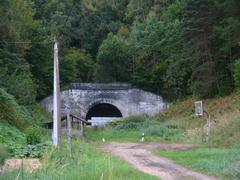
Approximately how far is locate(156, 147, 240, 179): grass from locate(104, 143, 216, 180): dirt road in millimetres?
363

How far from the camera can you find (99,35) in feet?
228

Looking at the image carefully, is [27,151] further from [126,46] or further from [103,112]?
[103,112]

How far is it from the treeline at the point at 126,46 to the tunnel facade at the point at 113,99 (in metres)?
1.33

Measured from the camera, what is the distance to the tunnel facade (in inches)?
2044

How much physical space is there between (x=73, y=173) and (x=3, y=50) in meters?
27.2

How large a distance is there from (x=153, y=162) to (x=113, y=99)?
3298 cm

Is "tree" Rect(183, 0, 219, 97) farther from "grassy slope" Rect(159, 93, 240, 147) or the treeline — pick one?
"grassy slope" Rect(159, 93, 240, 147)

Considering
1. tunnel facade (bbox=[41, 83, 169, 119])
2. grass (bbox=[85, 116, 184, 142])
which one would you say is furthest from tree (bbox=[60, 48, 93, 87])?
grass (bbox=[85, 116, 184, 142])

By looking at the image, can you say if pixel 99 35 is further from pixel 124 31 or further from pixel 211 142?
Result: pixel 211 142

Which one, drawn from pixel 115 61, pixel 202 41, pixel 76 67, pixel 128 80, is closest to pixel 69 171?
pixel 202 41

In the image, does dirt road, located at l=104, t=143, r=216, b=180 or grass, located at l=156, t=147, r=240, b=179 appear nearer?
grass, located at l=156, t=147, r=240, b=179

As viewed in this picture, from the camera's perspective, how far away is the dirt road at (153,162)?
53.4 ft

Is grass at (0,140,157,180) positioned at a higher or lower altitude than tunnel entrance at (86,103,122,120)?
lower

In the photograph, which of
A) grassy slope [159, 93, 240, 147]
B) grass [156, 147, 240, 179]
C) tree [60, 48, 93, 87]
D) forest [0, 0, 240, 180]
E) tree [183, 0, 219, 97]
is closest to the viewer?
grass [156, 147, 240, 179]
